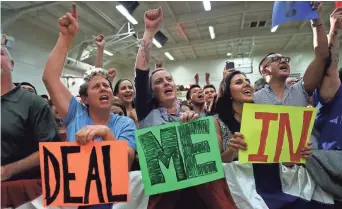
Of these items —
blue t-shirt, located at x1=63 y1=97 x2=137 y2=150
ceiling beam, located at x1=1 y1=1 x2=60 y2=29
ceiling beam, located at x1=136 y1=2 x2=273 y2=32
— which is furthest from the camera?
ceiling beam, located at x1=136 y1=2 x2=273 y2=32

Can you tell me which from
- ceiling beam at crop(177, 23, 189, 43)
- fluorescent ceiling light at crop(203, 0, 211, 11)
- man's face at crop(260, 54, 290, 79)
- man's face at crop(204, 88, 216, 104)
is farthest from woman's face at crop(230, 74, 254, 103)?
ceiling beam at crop(177, 23, 189, 43)

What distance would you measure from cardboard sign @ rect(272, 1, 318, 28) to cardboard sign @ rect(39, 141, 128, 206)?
1.30 meters

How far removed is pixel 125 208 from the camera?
4.01 feet

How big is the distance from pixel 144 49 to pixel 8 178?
1.05 meters

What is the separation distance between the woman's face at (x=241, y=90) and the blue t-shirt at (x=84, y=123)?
69cm

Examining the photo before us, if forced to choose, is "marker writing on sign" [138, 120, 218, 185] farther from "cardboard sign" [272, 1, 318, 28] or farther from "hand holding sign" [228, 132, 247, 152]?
"cardboard sign" [272, 1, 318, 28]

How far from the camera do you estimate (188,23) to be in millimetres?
10281

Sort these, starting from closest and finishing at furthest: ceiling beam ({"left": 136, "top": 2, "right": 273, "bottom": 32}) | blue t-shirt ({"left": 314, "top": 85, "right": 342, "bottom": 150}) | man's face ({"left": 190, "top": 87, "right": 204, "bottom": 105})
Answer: blue t-shirt ({"left": 314, "top": 85, "right": 342, "bottom": 150})
man's face ({"left": 190, "top": 87, "right": 204, "bottom": 105})
ceiling beam ({"left": 136, "top": 2, "right": 273, "bottom": 32})

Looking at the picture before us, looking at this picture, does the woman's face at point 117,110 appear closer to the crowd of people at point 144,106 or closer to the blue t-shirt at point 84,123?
the crowd of people at point 144,106

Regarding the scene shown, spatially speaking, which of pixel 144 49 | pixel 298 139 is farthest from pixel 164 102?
pixel 298 139

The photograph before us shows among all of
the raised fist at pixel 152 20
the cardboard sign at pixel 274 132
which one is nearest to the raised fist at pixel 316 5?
the cardboard sign at pixel 274 132

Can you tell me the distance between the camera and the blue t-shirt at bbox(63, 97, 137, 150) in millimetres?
1404

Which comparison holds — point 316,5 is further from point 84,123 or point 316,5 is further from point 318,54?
point 84,123

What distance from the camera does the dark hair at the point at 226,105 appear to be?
167 centimetres
